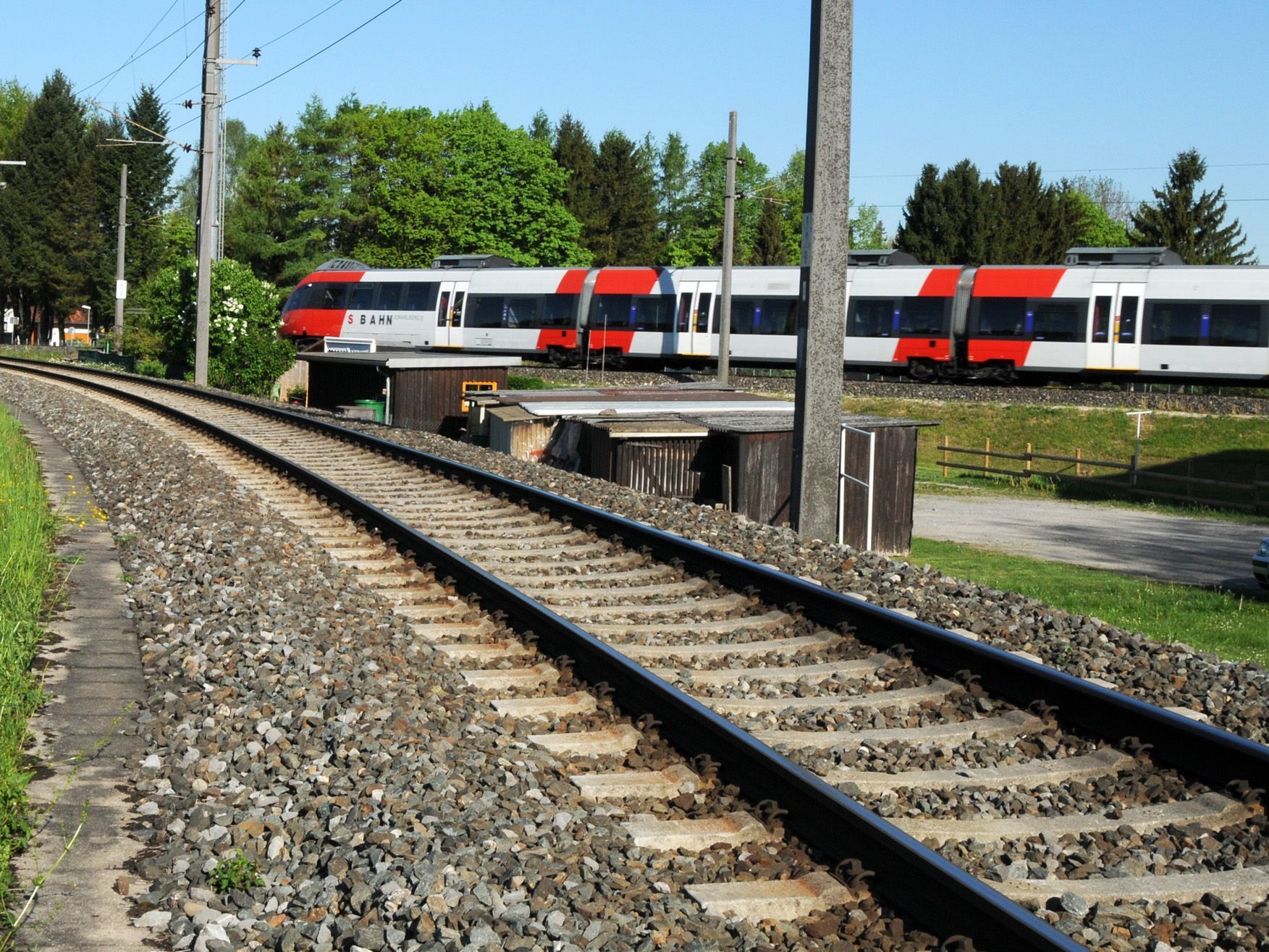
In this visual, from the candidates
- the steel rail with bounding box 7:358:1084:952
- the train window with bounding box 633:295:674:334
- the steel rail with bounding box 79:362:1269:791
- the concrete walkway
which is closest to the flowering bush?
the train window with bounding box 633:295:674:334

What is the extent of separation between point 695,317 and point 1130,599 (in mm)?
26786

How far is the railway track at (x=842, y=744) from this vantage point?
4.15m

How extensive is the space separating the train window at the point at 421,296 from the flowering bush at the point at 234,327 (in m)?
7.10

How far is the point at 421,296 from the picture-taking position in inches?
1861

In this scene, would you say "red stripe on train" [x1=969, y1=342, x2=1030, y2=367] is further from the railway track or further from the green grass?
the railway track

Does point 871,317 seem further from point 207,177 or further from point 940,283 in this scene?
point 207,177

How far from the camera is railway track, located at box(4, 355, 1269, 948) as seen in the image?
4148mm

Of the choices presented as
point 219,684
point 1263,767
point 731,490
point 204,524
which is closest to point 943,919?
point 1263,767

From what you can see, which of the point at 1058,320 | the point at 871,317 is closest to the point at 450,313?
the point at 871,317

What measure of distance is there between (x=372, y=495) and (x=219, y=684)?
7.04m

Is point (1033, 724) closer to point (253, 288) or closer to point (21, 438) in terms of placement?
point (21, 438)

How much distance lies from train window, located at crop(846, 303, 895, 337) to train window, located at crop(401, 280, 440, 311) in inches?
578

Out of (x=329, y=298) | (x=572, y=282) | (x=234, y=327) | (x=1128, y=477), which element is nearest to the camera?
(x=1128, y=477)

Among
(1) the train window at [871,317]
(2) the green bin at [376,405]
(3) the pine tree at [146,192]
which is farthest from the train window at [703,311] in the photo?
(3) the pine tree at [146,192]
